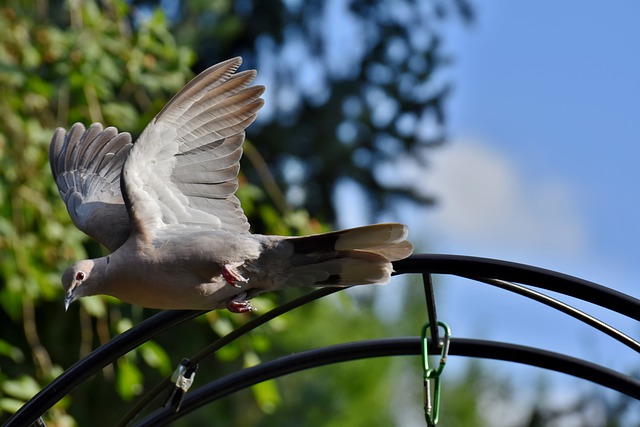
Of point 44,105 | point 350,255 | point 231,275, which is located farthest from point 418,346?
point 44,105

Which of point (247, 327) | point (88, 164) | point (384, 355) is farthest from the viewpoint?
point (88, 164)

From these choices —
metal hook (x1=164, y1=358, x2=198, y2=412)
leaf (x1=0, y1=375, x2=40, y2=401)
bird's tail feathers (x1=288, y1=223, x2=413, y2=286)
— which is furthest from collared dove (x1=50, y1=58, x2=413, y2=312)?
leaf (x1=0, y1=375, x2=40, y2=401)

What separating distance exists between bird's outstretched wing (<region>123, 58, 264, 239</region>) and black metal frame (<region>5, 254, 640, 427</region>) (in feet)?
0.69

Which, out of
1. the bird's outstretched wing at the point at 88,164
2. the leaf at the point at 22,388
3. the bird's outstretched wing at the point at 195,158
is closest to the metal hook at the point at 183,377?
the bird's outstretched wing at the point at 195,158

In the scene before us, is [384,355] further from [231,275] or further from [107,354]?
[107,354]

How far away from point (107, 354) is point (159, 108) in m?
1.96

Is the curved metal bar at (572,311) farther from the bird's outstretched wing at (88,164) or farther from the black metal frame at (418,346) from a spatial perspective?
the bird's outstretched wing at (88,164)

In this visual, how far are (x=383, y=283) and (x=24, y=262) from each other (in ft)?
6.81

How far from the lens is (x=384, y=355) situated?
5.65ft

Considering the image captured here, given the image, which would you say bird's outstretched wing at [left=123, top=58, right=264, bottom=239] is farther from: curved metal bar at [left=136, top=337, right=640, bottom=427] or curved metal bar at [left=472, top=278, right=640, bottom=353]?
curved metal bar at [left=472, top=278, right=640, bottom=353]

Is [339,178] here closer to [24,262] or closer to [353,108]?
[353,108]

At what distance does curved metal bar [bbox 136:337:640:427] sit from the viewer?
1651 mm

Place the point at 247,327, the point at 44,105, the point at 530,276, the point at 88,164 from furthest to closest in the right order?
the point at 44,105 < the point at 88,164 < the point at 247,327 < the point at 530,276

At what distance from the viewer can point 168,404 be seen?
175 cm
